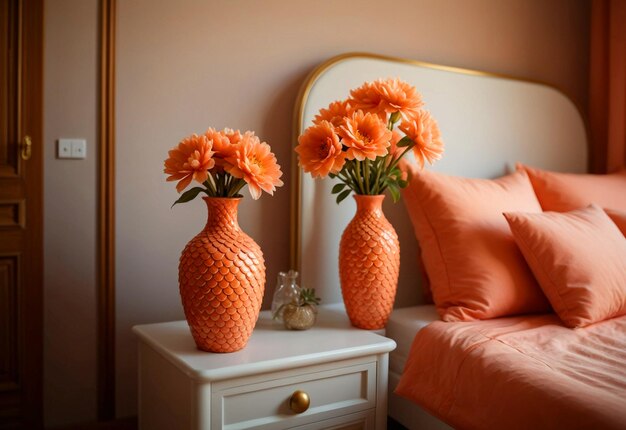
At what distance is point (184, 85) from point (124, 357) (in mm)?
965

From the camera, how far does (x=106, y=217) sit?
196cm

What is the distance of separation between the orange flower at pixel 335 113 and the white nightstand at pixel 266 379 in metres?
0.64

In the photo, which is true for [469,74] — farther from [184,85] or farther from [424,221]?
[184,85]

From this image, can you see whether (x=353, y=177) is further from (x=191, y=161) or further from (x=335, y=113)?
(x=191, y=161)

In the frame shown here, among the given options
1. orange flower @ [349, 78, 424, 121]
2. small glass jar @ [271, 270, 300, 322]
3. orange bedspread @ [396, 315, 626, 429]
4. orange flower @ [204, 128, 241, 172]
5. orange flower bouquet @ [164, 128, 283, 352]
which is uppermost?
orange flower @ [349, 78, 424, 121]

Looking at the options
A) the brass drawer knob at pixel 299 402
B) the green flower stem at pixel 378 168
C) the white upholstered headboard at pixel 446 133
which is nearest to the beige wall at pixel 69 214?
the white upholstered headboard at pixel 446 133

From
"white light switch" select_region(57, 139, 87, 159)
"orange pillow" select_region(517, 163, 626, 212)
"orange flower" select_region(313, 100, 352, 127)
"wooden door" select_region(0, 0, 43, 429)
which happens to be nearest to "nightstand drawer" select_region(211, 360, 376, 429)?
"orange flower" select_region(313, 100, 352, 127)

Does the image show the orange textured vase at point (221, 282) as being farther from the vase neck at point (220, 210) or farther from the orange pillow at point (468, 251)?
the orange pillow at point (468, 251)

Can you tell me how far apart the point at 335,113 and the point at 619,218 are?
1.15 meters

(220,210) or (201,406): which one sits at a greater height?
(220,210)

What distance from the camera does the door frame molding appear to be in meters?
1.93

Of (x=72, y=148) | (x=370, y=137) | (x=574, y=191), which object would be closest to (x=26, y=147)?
(x=72, y=148)

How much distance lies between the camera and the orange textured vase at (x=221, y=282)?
148 centimetres

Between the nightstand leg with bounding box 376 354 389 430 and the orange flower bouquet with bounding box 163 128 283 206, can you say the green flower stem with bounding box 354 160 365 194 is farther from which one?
the nightstand leg with bounding box 376 354 389 430
